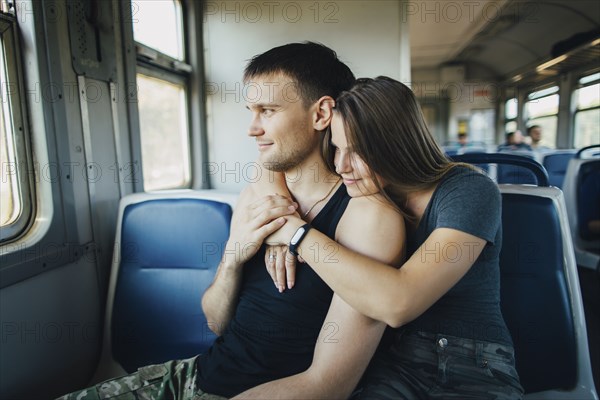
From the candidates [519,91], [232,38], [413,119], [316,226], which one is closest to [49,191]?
[316,226]

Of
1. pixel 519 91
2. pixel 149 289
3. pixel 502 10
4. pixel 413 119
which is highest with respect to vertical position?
pixel 502 10

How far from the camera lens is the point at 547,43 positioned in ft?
28.7

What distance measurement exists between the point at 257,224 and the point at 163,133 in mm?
1837

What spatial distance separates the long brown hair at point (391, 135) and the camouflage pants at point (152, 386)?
0.91 meters

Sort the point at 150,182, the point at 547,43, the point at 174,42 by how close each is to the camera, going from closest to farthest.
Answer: the point at 150,182 → the point at 174,42 → the point at 547,43

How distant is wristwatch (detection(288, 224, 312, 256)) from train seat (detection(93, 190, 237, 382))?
0.73 meters

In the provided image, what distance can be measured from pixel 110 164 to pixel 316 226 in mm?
1305

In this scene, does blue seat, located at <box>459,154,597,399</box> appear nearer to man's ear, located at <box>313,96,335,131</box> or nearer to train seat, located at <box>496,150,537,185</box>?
man's ear, located at <box>313,96,335,131</box>

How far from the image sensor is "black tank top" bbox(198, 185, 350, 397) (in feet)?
4.14

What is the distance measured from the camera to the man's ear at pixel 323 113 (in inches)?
54.5

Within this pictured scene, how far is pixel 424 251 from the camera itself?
104 cm

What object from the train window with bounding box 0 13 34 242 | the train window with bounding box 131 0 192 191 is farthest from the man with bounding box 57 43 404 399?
the train window with bounding box 131 0 192 191

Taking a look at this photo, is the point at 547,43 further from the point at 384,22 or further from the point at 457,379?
the point at 457,379

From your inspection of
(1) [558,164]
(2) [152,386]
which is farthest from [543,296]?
(1) [558,164]
